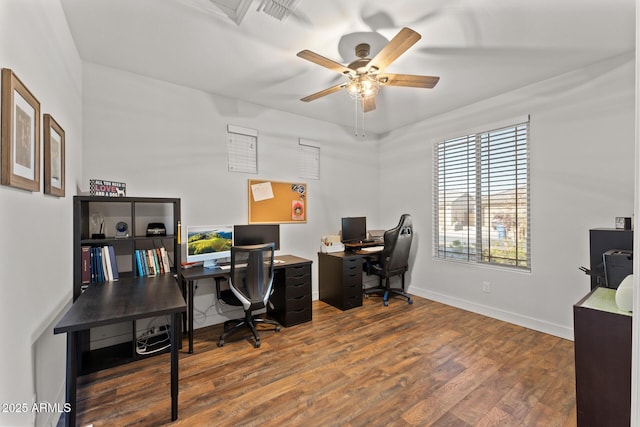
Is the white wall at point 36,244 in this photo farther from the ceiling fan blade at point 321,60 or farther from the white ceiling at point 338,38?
the ceiling fan blade at point 321,60

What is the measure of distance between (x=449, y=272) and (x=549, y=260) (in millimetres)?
1144

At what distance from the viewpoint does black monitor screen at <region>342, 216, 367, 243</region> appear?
4.05m

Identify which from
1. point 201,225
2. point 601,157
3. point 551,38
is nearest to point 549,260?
point 601,157

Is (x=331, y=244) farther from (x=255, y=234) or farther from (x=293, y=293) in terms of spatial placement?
(x=255, y=234)

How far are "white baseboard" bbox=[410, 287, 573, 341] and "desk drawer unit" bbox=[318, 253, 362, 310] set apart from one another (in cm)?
114

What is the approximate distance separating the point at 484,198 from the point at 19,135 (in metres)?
4.07

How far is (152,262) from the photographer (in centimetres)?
252

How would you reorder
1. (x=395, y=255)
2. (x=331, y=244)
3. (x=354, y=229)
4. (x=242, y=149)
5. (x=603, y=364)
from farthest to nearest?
(x=354, y=229)
(x=331, y=244)
(x=395, y=255)
(x=242, y=149)
(x=603, y=364)

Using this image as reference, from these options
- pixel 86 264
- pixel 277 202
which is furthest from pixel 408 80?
pixel 86 264

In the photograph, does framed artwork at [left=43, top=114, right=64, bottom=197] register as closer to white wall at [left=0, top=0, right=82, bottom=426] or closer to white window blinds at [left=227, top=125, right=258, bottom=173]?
white wall at [left=0, top=0, right=82, bottom=426]

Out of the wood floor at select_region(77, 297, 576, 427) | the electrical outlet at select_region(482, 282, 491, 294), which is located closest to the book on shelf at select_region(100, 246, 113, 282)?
the wood floor at select_region(77, 297, 576, 427)

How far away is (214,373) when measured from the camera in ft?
7.28

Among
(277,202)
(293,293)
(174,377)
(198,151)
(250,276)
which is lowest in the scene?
(174,377)

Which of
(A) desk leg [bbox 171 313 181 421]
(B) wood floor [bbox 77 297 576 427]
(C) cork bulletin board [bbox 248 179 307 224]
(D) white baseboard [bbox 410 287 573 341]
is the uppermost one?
(C) cork bulletin board [bbox 248 179 307 224]
